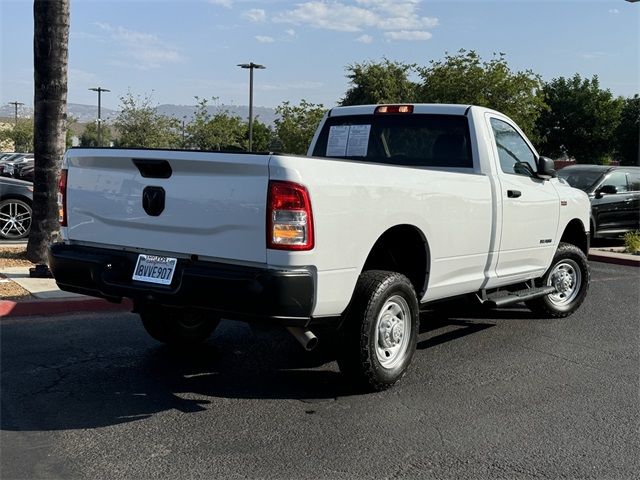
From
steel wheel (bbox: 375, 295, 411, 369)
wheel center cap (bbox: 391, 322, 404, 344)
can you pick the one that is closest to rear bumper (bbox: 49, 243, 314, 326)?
steel wheel (bbox: 375, 295, 411, 369)

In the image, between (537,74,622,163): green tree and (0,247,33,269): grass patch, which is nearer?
(0,247,33,269): grass patch

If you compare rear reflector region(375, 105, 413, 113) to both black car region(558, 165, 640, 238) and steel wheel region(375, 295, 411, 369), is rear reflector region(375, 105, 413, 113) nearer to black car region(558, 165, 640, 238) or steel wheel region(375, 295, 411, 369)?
steel wheel region(375, 295, 411, 369)

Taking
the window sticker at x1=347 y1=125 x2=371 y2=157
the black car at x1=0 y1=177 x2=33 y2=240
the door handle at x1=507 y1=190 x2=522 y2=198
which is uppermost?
the window sticker at x1=347 y1=125 x2=371 y2=157

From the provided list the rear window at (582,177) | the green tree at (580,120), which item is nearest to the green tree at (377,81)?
the green tree at (580,120)

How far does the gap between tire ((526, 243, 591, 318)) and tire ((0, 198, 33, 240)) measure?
878cm

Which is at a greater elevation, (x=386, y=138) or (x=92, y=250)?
(x=386, y=138)

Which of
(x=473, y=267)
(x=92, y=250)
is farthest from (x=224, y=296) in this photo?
(x=473, y=267)

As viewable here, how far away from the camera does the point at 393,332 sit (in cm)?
481

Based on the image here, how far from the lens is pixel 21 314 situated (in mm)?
6719

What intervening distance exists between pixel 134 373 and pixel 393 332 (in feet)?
6.45

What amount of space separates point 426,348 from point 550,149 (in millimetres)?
38605

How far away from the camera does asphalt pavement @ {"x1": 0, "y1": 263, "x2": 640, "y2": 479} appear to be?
362cm

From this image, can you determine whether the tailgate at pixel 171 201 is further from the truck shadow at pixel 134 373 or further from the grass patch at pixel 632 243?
the grass patch at pixel 632 243

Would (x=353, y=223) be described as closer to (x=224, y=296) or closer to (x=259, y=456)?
(x=224, y=296)
